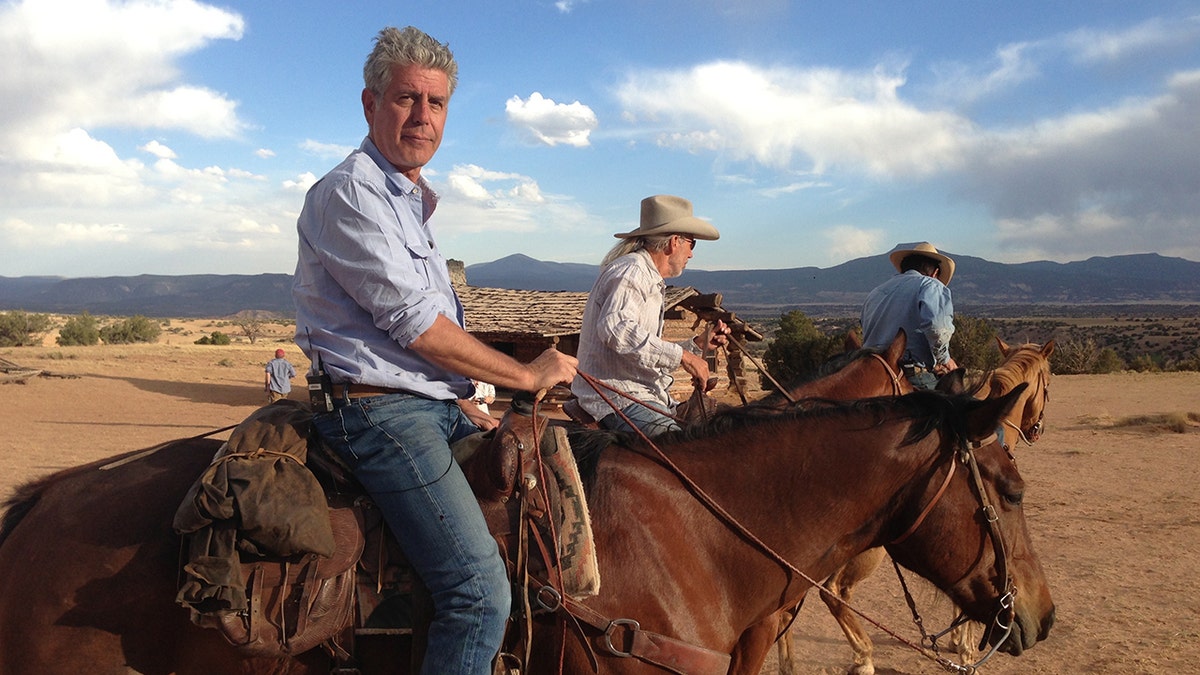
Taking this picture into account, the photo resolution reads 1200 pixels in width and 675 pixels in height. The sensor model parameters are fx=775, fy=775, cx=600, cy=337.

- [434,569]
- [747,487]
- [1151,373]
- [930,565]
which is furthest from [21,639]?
[1151,373]

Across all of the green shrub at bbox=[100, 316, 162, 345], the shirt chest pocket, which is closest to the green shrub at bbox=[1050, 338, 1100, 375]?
the shirt chest pocket

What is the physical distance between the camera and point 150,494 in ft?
8.00

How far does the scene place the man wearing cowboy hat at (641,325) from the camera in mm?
4102

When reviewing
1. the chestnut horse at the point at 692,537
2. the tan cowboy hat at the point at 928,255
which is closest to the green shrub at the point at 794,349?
the tan cowboy hat at the point at 928,255

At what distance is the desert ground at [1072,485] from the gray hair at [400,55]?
2809 millimetres

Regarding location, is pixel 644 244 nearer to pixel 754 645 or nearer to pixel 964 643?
pixel 754 645

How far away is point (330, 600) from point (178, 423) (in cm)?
1883

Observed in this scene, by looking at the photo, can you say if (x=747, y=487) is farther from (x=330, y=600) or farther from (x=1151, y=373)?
(x=1151, y=373)

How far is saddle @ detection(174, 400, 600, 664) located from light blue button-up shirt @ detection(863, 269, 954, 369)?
13.0ft

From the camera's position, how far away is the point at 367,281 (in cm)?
228

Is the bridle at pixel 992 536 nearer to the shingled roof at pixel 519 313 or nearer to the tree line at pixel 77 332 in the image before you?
the shingled roof at pixel 519 313

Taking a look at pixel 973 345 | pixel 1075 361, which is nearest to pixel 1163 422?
pixel 973 345

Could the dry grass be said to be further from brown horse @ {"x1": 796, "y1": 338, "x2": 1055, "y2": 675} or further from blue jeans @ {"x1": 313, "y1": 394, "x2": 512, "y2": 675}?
blue jeans @ {"x1": 313, "y1": 394, "x2": 512, "y2": 675}

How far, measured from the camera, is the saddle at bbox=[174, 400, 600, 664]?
219cm
